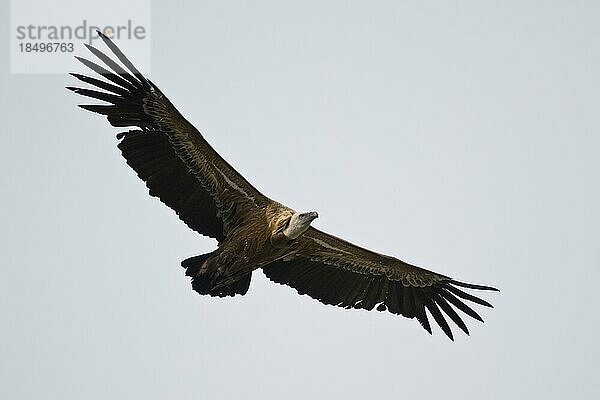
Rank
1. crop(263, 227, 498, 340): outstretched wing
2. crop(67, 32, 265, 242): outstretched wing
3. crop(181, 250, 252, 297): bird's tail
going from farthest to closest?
1. crop(263, 227, 498, 340): outstretched wing
2. crop(181, 250, 252, 297): bird's tail
3. crop(67, 32, 265, 242): outstretched wing

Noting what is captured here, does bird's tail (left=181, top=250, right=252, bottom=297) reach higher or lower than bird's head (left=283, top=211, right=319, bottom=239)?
lower

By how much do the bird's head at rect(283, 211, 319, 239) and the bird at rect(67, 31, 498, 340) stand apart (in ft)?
0.05

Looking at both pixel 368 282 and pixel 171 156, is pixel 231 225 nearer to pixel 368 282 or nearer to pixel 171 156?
pixel 171 156

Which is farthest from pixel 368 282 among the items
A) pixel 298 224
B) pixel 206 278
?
pixel 206 278

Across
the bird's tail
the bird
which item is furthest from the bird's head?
the bird's tail

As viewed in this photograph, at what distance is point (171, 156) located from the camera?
14.9 metres

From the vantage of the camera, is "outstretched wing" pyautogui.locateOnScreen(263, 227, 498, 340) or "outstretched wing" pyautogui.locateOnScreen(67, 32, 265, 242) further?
"outstretched wing" pyautogui.locateOnScreen(263, 227, 498, 340)

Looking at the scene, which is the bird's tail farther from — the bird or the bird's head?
the bird's head

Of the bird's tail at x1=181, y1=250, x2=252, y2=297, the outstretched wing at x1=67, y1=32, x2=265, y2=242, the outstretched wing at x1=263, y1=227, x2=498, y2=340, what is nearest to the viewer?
the outstretched wing at x1=67, y1=32, x2=265, y2=242

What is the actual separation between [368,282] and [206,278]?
3.04 meters

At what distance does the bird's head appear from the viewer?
14562mm

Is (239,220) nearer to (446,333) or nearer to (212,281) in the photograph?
(212,281)

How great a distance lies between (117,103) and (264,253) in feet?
10.5

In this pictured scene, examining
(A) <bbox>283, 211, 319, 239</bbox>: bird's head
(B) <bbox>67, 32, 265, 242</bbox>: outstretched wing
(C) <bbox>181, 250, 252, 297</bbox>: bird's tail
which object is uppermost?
(B) <bbox>67, 32, 265, 242</bbox>: outstretched wing
